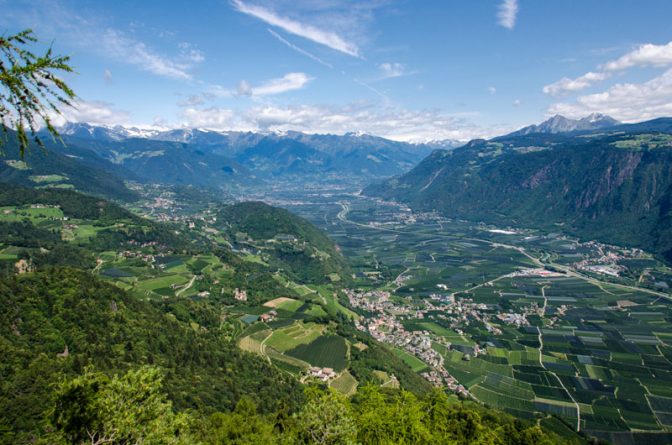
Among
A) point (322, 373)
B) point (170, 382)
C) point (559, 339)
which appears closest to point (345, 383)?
point (322, 373)

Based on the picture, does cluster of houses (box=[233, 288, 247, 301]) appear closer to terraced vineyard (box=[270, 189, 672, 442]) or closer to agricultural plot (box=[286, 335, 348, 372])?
agricultural plot (box=[286, 335, 348, 372])

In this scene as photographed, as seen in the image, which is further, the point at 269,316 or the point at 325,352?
the point at 269,316

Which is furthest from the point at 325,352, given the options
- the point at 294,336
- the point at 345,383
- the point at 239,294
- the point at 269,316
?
the point at 239,294

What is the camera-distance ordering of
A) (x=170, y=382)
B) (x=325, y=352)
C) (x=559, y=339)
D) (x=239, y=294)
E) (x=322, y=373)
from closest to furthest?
1. (x=170, y=382)
2. (x=322, y=373)
3. (x=325, y=352)
4. (x=559, y=339)
5. (x=239, y=294)

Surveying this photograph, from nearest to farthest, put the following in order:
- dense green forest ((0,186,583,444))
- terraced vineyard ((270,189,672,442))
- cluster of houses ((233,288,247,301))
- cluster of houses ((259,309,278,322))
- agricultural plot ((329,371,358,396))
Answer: dense green forest ((0,186,583,444)) → agricultural plot ((329,371,358,396)) → terraced vineyard ((270,189,672,442)) → cluster of houses ((259,309,278,322)) → cluster of houses ((233,288,247,301))

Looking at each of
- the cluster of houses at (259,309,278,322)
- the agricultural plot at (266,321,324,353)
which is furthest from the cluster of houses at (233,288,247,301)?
the agricultural plot at (266,321,324,353)

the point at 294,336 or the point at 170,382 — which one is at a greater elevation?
the point at 170,382

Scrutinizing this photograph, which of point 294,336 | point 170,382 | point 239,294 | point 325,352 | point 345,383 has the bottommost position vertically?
point 325,352

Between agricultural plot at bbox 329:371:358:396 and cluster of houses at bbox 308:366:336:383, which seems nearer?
agricultural plot at bbox 329:371:358:396

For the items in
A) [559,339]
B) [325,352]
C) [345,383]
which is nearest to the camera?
[345,383]

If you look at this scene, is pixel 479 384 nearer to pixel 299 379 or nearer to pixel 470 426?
pixel 299 379

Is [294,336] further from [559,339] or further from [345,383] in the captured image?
[559,339]

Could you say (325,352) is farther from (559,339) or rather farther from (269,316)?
(559,339)

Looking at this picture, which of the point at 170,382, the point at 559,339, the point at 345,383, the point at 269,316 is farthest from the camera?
the point at 559,339
